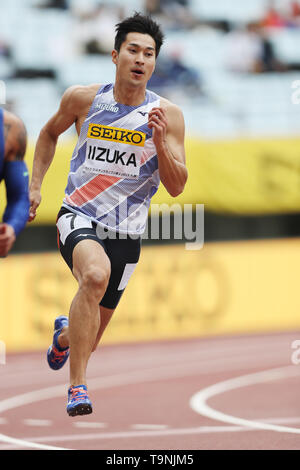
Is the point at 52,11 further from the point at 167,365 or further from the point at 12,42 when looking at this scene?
the point at 167,365

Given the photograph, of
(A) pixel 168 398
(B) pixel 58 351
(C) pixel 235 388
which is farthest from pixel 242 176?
(B) pixel 58 351

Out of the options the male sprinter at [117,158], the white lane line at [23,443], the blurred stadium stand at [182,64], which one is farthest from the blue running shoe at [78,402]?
the blurred stadium stand at [182,64]

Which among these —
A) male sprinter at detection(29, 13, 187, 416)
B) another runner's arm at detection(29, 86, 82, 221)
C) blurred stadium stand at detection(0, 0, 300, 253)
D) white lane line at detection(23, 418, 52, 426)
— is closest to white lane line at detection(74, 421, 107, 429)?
white lane line at detection(23, 418, 52, 426)

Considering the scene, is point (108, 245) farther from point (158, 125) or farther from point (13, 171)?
point (13, 171)

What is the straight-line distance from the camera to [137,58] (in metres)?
6.39

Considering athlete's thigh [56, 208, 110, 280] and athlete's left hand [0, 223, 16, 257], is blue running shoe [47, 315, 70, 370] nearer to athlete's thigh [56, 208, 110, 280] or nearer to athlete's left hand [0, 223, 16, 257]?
athlete's thigh [56, 208, 110, 280]

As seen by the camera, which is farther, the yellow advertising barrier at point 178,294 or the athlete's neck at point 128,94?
the yellow advertising barrier at point 178,294

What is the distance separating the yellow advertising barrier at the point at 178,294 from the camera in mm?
13766

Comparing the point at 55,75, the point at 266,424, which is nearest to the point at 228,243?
the point at 55,75

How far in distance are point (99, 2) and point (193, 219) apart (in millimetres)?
5347

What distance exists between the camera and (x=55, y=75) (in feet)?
53.6

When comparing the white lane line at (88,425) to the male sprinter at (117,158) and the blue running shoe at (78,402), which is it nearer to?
the male sprinter at (117,158)

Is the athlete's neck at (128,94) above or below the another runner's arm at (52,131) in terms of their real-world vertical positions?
above

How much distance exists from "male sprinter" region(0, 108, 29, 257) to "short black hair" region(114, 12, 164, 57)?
161 cm
